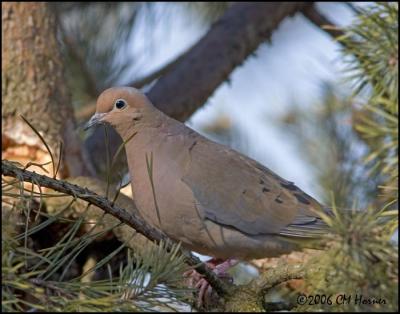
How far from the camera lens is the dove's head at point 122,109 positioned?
10.6ft

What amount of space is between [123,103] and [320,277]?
1.91 metres

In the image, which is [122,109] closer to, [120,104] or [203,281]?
[120,104]

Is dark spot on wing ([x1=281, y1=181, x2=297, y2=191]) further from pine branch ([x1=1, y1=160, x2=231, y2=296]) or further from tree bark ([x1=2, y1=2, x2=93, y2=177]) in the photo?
tree bark ([x1=2, y1=2, x2=93, y2=177])

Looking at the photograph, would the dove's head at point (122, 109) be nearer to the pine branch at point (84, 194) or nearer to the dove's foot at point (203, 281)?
the dove's foot at point (203, 281)

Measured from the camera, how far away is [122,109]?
3260 millimetres

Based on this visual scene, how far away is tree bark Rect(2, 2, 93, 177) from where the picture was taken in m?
3.84

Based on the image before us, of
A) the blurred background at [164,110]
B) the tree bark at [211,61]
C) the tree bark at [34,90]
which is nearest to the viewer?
the blurred background at [164,110]

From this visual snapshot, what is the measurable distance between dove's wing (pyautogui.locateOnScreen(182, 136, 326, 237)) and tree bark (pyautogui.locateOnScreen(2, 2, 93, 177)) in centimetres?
101

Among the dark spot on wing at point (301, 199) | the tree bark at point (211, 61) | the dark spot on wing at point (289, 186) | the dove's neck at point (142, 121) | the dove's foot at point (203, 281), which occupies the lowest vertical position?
the dove's foot at point (203, 281)

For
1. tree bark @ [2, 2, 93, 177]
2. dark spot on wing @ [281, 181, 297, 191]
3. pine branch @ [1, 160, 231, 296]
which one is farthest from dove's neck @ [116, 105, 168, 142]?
pine branch @ [1, 160, 231, 296]

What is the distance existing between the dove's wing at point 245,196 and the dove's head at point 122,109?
0.95ft

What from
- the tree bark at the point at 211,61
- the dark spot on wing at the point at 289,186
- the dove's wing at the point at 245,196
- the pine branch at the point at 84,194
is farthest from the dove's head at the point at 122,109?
the pine branch at the point at 84,194

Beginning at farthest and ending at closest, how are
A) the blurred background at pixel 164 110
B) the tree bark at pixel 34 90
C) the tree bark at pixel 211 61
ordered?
the tree bark at pixel 211 61 < the tree bark at pixel 34 90 < the blurred background at pixel 164 110

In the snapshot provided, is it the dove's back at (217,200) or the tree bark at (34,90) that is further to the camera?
the tree bark at (34,90)
